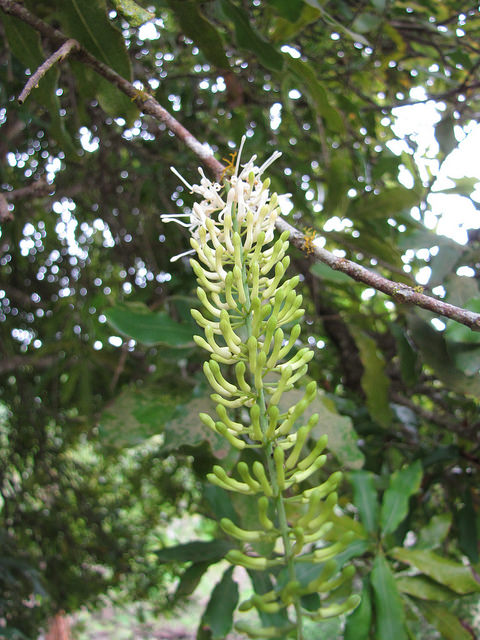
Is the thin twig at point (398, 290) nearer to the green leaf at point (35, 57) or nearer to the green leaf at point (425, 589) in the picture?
the green leaf at point (35, 57)

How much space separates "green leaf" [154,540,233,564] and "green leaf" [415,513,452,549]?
505mm

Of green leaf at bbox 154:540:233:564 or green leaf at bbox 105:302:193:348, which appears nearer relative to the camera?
green leaf at bbox 105:302:193:348

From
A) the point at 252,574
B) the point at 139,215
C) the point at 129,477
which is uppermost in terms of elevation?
the point at 139,215

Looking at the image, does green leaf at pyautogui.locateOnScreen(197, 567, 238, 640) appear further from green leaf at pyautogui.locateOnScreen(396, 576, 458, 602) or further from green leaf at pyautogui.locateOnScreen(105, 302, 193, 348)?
green leaf at pyautogui.locateOnScreen(105, 302, 193, 348)

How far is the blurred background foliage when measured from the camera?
1133 mm

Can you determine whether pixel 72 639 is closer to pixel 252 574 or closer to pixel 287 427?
pixel 252 574

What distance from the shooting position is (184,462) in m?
2.51

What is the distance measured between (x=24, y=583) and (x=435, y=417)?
1.71 meters

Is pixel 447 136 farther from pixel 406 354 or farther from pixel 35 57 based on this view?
pixel 35 57

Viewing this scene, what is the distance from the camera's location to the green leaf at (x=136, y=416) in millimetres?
1116

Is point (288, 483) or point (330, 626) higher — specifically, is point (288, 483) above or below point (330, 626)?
above

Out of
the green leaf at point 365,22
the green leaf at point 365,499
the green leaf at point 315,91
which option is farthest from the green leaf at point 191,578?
the green leaf at point 365,22

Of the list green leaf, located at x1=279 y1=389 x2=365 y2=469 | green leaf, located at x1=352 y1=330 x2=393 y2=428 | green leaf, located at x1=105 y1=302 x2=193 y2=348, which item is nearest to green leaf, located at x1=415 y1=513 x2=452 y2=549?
green leaf, located at x1=352 y1=330 x2=393 y2=428

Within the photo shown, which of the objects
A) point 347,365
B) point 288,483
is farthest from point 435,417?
point 288,483
